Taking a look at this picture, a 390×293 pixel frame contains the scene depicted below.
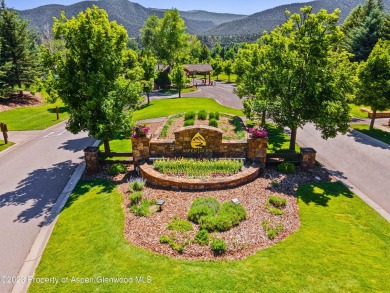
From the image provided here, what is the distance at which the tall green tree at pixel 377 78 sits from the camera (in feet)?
71.7

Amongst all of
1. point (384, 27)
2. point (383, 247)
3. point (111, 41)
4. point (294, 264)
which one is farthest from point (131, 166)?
point (384, 27)

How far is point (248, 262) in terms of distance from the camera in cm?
862

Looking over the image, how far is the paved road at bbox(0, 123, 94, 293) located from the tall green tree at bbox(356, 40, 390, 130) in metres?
23.5

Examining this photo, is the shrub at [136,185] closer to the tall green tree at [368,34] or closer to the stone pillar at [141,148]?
the stone pillar at [141,148]

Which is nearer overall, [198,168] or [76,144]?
[198,168]

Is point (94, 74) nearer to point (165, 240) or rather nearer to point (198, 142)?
point (198, 142)

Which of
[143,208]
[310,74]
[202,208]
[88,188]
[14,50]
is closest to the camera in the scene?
Answer: [202,208]

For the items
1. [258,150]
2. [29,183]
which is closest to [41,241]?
[29,183]

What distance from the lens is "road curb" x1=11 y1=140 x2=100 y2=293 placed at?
28.0 ft

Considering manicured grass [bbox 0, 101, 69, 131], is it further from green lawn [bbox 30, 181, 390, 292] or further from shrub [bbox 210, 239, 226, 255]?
shrub [bbox 210, 239, 226, 255]

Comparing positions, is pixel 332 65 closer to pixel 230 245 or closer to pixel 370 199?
pixel 370 199

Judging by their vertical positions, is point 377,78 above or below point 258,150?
above

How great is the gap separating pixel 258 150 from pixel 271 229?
5.67 metres

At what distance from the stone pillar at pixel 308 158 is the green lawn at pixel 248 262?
4.15 meters
